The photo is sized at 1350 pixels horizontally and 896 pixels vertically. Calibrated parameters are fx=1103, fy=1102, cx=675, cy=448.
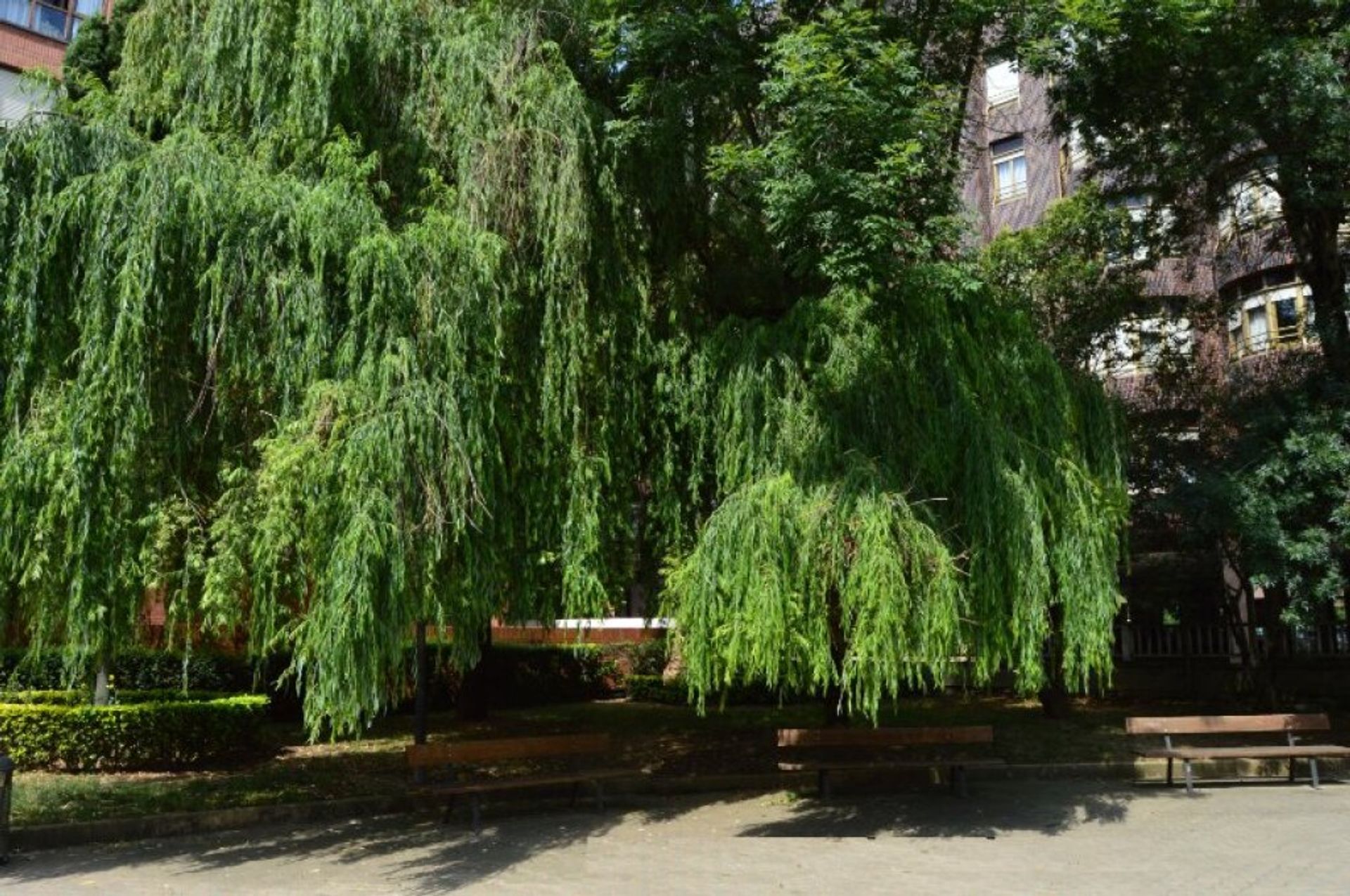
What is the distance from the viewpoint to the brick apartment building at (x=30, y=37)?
72.4ft

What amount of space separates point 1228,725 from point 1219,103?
7580 mm

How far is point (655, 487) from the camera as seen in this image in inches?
444

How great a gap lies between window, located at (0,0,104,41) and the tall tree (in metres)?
19.4

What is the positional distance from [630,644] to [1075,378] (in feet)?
47.3

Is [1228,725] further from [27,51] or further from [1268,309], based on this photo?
[27,51]

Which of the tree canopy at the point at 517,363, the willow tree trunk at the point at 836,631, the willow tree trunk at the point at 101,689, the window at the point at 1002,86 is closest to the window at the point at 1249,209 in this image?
the tree canopy at the point at 517,363

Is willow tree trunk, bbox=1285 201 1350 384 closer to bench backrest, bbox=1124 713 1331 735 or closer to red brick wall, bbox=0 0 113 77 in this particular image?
bench backrest, bbox=1124 713 1331 735

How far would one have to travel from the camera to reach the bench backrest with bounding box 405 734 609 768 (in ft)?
35.2

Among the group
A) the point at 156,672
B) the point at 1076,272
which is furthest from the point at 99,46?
the point at 1076,272

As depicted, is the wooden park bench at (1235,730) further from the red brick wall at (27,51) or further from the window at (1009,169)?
the red brick wall at (27,51)

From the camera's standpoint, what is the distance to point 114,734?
1279 cm

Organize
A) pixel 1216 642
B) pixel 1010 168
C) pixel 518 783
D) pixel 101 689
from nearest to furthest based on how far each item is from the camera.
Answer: pixel 518 783 < pixel 101 689 < pixel 1216 642 < pixel 1010 168

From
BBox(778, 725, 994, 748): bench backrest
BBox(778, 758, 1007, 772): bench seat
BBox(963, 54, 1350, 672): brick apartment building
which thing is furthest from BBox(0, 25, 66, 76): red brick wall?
BBox(778, 758, 1007, 772): bench seat

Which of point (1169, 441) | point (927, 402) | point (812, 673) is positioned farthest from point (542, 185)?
point (1169, 441)
